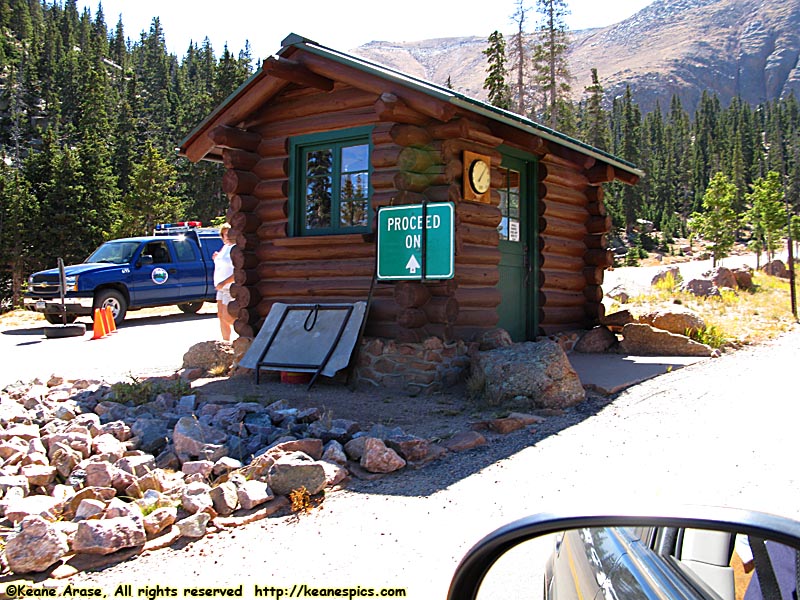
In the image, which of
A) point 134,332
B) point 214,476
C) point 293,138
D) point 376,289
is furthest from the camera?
point 134,332

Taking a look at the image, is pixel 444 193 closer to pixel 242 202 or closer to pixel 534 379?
pixel 534 379

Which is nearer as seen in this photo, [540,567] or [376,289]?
[540,567]

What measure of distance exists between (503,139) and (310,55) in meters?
2.86

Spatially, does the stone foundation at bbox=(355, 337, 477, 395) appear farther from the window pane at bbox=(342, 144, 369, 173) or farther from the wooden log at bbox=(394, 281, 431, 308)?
the window pane at bbox=(342, 144, 369, 173)

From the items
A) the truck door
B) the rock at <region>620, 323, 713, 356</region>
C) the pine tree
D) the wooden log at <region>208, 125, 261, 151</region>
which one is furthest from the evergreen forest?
the wooden log at <region>208, 125, 261, 151</region>

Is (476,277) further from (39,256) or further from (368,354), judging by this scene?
(39,256)

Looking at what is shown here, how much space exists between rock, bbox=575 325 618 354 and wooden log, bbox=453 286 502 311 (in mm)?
2677

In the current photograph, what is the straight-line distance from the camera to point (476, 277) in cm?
907

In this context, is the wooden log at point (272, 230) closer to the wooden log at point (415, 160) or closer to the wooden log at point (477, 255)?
the wooden log at point (415, 160)

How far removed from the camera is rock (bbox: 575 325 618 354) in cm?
1125

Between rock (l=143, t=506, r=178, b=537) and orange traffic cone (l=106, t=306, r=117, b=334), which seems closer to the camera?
rock (l=143, t=506, r=178, b=537)

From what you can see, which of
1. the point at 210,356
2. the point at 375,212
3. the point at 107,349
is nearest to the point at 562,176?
the point at 375,212

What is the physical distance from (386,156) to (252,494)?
5115mm

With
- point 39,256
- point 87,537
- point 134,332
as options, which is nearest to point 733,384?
point 87,537
